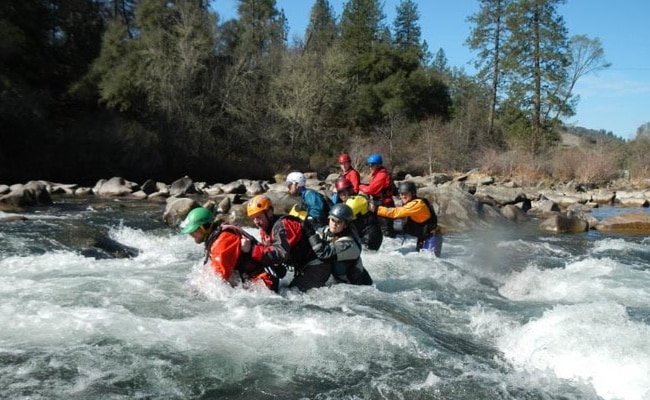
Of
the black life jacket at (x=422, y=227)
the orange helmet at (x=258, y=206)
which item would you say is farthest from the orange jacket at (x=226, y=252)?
the black life jacket at (x=422, y=227)

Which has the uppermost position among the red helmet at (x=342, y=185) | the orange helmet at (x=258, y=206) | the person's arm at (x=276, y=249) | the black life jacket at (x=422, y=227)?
the red helmet at (x=342, y=185)

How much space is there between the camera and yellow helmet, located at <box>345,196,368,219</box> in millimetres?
7648

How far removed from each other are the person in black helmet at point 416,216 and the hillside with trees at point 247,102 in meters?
18.5

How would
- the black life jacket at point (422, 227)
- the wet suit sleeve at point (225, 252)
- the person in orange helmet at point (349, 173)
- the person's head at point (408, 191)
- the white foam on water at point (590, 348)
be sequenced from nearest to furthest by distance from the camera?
1. the white foam on water at point (590, 348)
2. the wet suit sleeve at point (225, 252)
3. the person's head at point (408, 191)
4. the black life jacket at point (422, 227)
5. the person in orange helmet at point (349, 173)

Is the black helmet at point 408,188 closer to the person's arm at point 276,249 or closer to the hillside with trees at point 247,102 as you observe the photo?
the person's arm at point 276,249

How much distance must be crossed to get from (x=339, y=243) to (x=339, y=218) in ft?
0.93

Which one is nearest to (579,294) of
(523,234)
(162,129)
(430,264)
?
(430,264)

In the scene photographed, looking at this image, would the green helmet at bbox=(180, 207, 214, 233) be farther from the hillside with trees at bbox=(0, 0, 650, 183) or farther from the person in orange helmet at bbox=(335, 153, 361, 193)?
the hillside with trees at bbox=(0, 0, 650, 183)

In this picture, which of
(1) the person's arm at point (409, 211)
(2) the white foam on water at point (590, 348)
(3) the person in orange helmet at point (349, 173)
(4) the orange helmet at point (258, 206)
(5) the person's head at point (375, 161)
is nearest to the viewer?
(2) the white foam on water at point (590, 348)

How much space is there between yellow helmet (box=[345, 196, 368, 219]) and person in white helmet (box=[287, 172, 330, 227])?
37 cm

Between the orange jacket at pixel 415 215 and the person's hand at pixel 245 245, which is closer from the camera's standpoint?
the person's hand at pixel 245 245

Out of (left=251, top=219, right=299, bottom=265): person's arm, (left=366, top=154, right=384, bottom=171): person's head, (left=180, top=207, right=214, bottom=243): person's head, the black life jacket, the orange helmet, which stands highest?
(left=366, top=154, right=384, bottom=171): person's head

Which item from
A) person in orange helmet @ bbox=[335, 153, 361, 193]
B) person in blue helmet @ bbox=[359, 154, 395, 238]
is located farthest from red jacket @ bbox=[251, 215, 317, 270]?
person in orange helmet @ bbox=[335, 153, 361, 193]

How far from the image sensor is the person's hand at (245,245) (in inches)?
223
